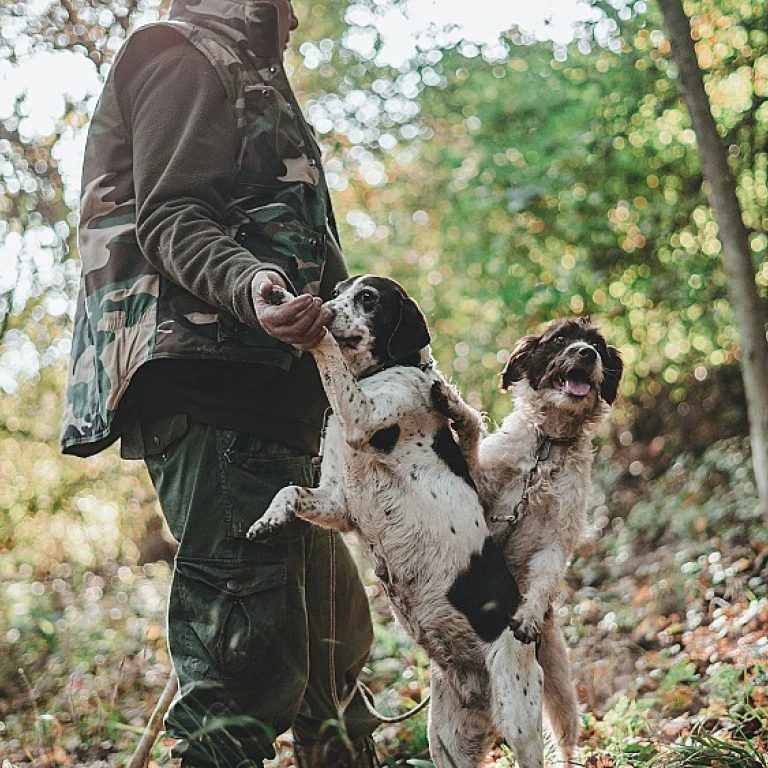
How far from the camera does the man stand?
8.89 ft

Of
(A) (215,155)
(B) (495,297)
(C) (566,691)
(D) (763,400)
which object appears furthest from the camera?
(B) (495,297)

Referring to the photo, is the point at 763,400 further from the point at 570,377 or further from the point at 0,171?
the point at 0,171

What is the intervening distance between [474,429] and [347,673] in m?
0.99

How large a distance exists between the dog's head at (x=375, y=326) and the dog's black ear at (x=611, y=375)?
0.79 metres

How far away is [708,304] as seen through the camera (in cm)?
686

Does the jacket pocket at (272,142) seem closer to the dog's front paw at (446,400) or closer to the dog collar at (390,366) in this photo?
the dog collar at (390,366)

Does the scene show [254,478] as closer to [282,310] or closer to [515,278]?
[282,310]

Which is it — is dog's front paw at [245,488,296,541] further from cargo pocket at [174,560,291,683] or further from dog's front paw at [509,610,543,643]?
dog's front paw at [509,610,543,643]

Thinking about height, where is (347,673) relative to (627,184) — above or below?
below

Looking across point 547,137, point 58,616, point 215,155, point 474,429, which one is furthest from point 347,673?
point 58,616

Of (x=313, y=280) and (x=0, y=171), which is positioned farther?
(x=0, y=171)

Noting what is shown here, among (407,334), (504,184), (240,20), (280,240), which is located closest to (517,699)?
(407,334)

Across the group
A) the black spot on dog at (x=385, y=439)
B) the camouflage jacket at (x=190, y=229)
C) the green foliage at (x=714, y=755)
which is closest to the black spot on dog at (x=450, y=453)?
the black spot on dog at (x=385, y=439)

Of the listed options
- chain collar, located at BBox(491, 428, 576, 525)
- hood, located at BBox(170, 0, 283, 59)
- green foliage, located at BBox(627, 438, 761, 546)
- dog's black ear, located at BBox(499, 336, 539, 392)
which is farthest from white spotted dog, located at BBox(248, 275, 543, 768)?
green foliage, located at BBox(627, 438, 761, 546)
